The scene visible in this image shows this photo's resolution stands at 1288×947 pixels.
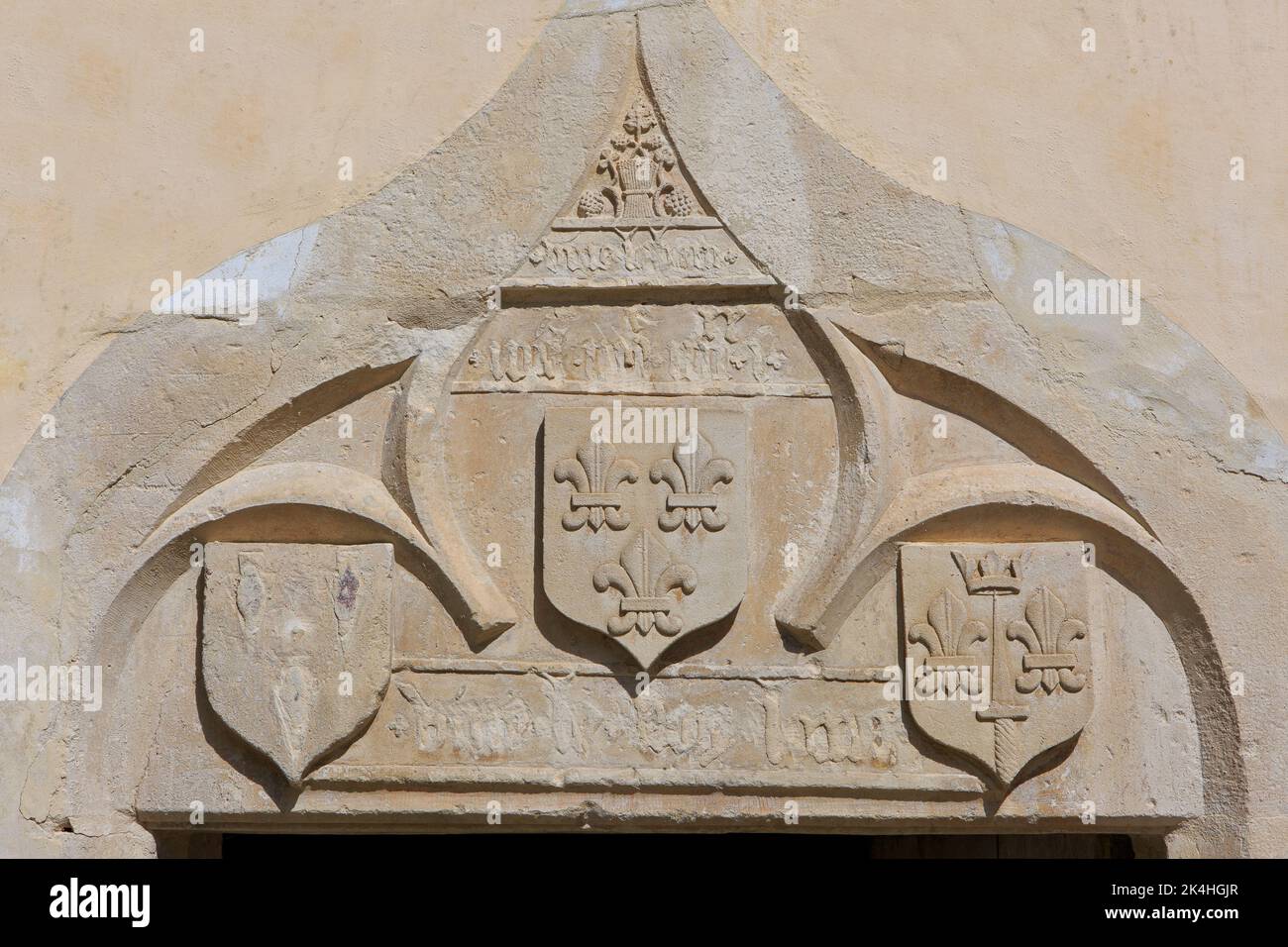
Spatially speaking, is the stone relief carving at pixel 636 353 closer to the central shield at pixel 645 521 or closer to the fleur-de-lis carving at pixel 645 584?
the central shield at pixel 645 521

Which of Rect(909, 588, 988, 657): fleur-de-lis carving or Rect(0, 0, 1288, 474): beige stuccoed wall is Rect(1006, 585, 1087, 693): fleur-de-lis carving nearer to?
Rect(909, 588, 988, 657): fleur-de-lis carving

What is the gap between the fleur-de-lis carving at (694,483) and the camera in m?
3.44

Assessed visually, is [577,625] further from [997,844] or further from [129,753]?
[997,844]

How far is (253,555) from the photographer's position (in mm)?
3508

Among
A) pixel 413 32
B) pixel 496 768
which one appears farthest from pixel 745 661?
pixel 413 32

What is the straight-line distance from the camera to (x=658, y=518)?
344cm

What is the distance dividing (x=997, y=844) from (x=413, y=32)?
296 centimetres

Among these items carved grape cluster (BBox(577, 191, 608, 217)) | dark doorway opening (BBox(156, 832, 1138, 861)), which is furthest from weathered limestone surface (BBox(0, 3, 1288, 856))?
dark doorway opening (BBox(156, 832, 1138, 861))

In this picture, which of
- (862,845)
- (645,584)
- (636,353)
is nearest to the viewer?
(645,584)

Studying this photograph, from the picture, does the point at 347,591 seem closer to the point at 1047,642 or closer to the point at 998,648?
the point at 998,648

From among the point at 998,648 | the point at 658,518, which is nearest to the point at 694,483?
the point at 658,518

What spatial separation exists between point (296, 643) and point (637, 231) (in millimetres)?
1297

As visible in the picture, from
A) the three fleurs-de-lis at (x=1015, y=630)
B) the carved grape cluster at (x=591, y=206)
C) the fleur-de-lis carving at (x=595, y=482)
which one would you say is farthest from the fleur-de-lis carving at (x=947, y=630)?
the carved grape cluster at (x=591, y=206)

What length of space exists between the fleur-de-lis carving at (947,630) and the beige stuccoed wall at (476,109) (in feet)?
2.93
